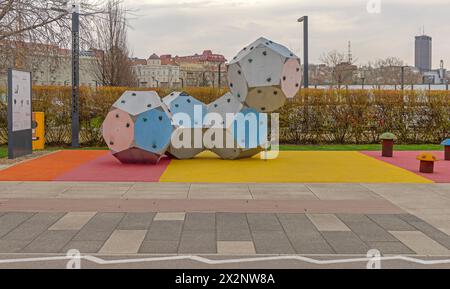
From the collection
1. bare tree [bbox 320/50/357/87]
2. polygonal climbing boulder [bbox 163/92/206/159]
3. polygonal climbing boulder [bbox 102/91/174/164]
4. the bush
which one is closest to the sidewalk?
polygonal climbing boulder [bbox 102/91/174/164]

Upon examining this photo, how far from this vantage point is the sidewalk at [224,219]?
627cm

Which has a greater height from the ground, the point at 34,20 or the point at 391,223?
the point at 34,20

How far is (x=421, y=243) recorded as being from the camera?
6.48 meters

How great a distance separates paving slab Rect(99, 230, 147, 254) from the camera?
608cm

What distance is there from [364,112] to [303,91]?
8.10ft

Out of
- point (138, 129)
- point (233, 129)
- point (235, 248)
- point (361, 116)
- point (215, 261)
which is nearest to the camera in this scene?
point (215, 261)

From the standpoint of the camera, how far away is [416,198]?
9.31 metres

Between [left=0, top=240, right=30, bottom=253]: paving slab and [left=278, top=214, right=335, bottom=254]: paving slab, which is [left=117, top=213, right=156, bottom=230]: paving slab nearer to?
[left=0, top=240, right=30, bottom=253]: paving slab

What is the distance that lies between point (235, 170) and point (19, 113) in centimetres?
642

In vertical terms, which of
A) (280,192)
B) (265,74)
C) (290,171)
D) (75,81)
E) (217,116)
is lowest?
(280,192)

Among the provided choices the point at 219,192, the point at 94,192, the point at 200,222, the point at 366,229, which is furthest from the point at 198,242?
the point at 94,192

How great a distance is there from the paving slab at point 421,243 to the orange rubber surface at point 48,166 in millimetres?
7286

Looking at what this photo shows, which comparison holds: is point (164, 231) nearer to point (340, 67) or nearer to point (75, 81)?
point (75, 81)

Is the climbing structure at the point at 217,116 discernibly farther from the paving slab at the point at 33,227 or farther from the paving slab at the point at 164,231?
the paving slab at the point at 164,231
